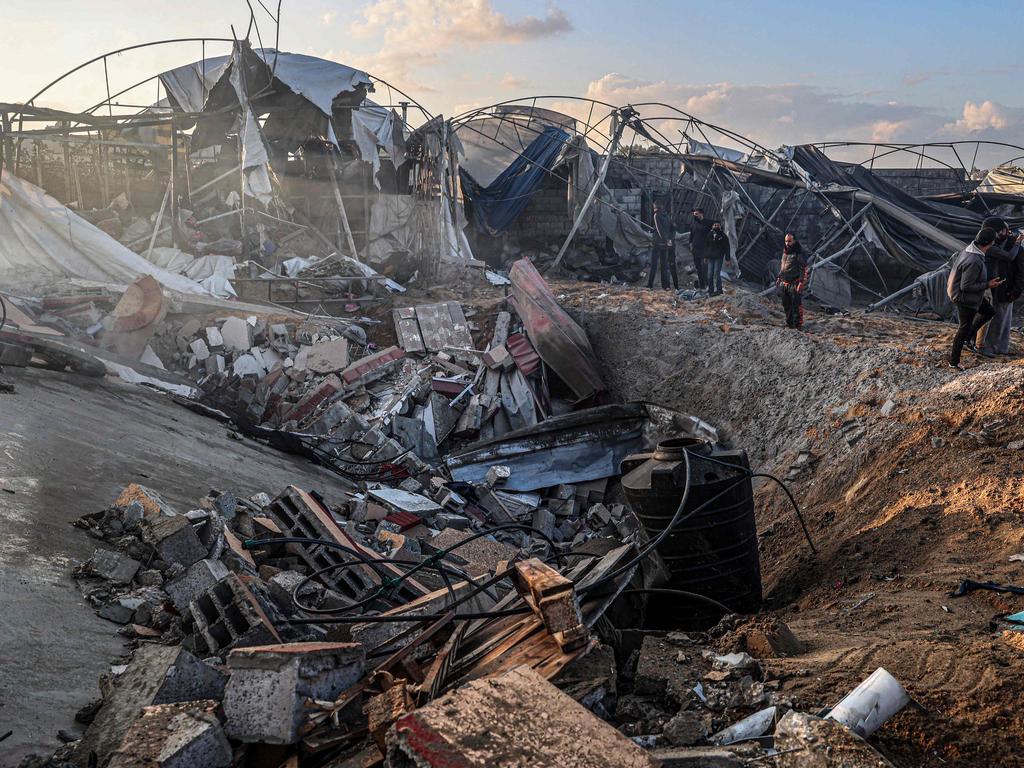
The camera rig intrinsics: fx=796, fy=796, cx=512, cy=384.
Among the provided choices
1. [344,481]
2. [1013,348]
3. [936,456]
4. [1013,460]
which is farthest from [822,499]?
[344,481]

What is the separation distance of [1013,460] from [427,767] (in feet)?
18.6

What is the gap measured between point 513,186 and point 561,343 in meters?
9.79

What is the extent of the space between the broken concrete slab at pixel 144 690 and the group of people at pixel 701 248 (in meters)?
13.3

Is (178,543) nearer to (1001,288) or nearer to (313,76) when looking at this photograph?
(1001,288)

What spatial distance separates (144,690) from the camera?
3410 mm

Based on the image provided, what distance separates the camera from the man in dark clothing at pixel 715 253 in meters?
15.2

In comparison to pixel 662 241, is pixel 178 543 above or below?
below

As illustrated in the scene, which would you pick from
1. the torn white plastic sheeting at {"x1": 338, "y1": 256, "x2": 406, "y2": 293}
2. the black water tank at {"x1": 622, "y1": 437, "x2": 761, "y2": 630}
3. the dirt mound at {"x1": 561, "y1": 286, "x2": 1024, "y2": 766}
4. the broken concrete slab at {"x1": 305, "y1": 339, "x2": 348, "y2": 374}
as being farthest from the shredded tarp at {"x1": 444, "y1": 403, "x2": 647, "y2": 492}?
the torn white plastic sheeting at {"x1": 338, "y1": 256, "x2": 406, "y2": 293}

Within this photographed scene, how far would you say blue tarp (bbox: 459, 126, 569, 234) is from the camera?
20.2 metres

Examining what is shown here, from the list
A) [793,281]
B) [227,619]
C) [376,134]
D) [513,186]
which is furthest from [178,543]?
[513,186]

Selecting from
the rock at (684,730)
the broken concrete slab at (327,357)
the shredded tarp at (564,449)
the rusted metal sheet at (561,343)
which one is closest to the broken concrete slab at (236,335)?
the broken concrete slab at (327,357)

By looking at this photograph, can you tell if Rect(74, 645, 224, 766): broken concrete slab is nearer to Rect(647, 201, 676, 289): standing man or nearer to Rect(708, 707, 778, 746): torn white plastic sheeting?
Rect(708, 707, 778, 746): torn white plastic sheeting

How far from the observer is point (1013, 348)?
9.35m

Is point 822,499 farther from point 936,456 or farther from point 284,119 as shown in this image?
point 284,119
